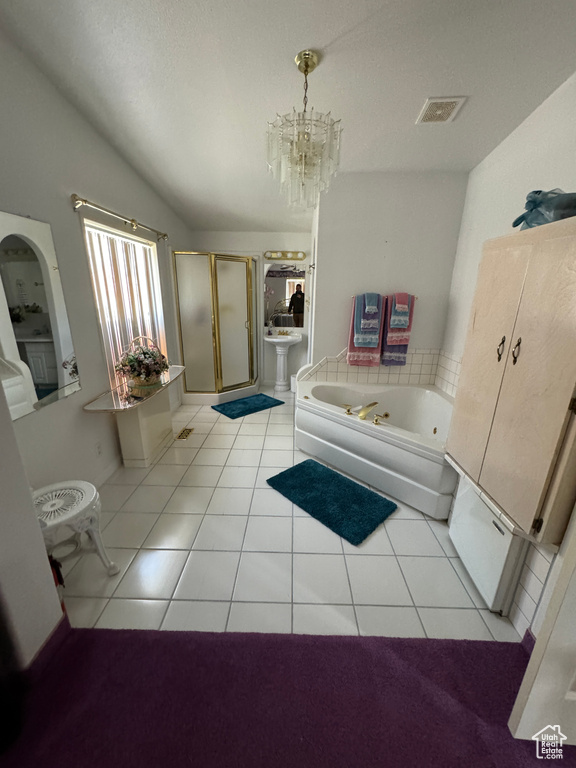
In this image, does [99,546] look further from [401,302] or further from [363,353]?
[401,302]

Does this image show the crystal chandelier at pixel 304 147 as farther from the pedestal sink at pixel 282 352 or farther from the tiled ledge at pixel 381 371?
the pedestal sink at pixel 282 352

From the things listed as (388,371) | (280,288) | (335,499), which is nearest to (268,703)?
(335,499)

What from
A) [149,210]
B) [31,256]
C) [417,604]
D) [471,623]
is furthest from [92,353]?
[471,623]

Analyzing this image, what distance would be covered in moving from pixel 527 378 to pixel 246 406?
329 cm

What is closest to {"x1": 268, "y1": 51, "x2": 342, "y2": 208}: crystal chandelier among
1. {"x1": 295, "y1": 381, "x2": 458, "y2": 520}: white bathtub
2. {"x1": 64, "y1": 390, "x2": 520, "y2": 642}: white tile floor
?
{"x1": 295, "y1": 381, "x2": 458, "y2": 520}: white bathtub

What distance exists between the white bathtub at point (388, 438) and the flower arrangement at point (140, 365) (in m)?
1.32

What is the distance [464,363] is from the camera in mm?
1622

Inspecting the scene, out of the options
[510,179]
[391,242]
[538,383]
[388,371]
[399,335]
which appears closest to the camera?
[538,383]

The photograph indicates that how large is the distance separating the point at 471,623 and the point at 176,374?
9.31 ft

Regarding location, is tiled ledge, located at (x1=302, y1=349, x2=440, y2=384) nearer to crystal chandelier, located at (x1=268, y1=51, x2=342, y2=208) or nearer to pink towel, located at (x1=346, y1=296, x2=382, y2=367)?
pink towel, located at (x1=346, y1=296, x2=382, y2=367)

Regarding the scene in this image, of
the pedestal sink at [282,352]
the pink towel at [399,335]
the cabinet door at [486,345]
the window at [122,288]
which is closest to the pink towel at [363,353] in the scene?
the pink towel at [399,335]

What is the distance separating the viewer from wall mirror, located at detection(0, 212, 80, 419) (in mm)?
1456

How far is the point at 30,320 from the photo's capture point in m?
1.59

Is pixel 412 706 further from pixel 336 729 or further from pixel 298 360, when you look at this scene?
pixel 298 360
